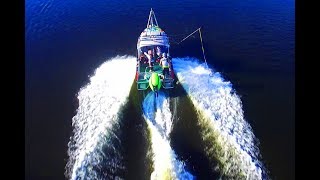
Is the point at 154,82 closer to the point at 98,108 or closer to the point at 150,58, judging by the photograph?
the point at 150,58

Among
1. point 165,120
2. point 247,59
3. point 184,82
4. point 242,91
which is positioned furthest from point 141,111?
point 247,59

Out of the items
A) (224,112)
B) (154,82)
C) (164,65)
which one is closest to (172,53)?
(164,65)

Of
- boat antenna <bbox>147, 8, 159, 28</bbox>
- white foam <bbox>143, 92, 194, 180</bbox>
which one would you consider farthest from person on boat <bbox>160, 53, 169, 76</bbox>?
boat antenna <bbox>147, 8, 159, 28</bbox>

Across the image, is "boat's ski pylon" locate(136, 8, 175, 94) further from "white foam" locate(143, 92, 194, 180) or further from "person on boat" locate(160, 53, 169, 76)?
"white foam" locate(143, 92, 194, 180)

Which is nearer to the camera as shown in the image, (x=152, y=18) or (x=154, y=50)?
(x=154, y=50)

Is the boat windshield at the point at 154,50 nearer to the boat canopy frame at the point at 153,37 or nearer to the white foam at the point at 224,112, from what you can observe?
the boat canopy frame at the point at 153,37

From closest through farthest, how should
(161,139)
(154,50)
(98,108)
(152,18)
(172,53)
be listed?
1. (161,139)
2. (98,108)
3. (154,50)
4. (172,53)
5. (152,18)
